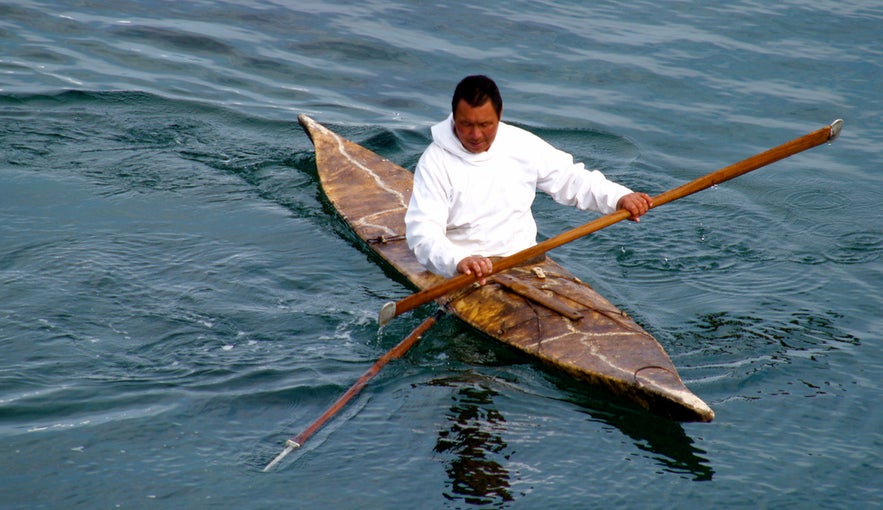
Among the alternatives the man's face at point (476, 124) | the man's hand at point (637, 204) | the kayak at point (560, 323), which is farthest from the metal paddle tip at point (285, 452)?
the man's hand at point (637, 204)

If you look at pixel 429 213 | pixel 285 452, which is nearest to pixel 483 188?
pixel 429 213

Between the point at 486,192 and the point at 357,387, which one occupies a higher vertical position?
the point at 486,192

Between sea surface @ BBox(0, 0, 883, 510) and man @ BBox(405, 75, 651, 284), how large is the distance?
2.30 ft

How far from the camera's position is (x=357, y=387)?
5695 millimetres

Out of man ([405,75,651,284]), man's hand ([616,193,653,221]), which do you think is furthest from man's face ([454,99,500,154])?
man's hand ([616,193,653,221])

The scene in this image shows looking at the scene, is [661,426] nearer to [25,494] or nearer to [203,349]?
[203,349]

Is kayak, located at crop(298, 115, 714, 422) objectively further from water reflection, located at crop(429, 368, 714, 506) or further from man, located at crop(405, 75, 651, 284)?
man, located at crop(405, 75, 651, 284)

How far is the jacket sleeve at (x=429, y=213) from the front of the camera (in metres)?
6.23

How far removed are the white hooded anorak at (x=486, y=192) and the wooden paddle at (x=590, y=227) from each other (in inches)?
10.5

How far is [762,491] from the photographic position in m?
5.10

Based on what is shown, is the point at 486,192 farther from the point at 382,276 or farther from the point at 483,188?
the point at 382,276

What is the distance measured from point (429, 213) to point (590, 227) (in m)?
1.05

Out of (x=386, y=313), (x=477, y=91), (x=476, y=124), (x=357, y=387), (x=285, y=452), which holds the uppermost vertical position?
(x=477, y=91)

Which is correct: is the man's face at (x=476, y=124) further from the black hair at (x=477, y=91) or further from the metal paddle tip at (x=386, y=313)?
the metal paddle tip at (x=386, y=313)
